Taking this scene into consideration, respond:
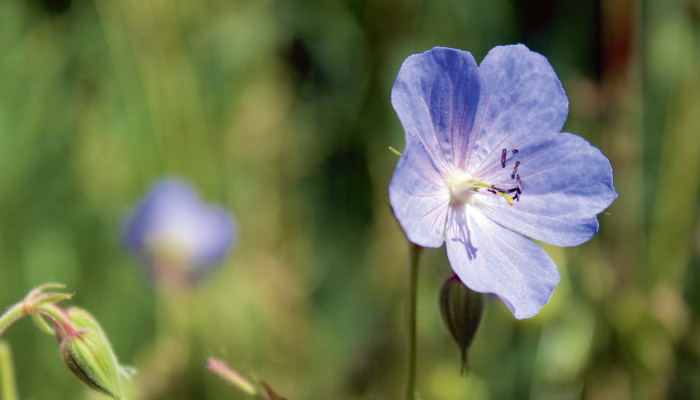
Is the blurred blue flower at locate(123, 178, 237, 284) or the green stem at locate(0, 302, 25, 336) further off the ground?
the green stem at locate(0, 302, 25, 336)

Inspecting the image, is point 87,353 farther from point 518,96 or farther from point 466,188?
point 518,96

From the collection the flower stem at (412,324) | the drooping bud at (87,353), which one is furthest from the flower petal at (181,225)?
the flower stem at (412,324)

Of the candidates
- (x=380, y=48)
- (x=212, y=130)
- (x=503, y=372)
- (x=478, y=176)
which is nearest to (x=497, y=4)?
(x=380, y=48)

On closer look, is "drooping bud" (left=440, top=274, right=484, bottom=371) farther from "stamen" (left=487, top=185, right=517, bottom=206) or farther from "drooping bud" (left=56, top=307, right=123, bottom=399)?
"drooping bud" (left=56, top=307, right=123, bottom=399)

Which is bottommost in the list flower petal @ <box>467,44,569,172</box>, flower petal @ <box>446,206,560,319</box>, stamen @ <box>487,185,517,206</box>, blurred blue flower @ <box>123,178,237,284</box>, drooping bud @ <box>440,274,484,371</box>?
blurred blue flower @ <box>123,178,237,284</box>

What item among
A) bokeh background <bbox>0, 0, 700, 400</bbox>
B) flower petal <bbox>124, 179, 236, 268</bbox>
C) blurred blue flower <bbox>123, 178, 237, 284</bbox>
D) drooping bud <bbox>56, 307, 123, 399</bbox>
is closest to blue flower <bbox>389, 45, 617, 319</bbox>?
drooping bud <bbox>56, 307, 123, 399</bbox>

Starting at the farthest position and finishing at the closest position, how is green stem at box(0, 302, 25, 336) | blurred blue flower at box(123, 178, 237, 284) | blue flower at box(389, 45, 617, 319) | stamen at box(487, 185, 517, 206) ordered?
blurred blue flower at box(123, 178, 237, 284) → stamen at box(487, 185, 517, 206) → blue flower at box(389, 45, 617, 319) → green stem at box(0, 302, 25, 336)
